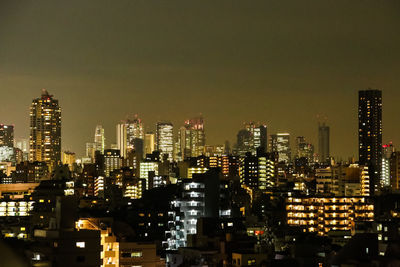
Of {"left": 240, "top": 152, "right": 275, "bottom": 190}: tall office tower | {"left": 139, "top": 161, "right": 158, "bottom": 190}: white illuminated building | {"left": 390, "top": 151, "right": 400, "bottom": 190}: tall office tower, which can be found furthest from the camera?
{"left": 139, "top": 161, "right": 158, "bottom": 190}: white illuminated building

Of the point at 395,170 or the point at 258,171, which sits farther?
the point at 395,170

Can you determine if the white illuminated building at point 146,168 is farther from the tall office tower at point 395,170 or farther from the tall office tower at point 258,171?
the tall office tower at point 395,170

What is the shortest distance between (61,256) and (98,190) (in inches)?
1838

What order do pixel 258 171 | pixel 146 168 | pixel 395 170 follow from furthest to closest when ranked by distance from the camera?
pixel 146 168, pixel 395 170, pixel 258 171

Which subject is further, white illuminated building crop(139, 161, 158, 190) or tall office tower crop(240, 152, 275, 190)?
white illuminated building crop(139, 161, 158, 190)

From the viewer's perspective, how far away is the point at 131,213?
136ft

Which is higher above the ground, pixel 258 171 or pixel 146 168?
pixel 146 168

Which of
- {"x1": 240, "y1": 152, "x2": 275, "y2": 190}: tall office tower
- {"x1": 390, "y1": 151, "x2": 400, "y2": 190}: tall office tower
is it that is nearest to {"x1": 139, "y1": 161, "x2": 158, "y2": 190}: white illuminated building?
{"x1": 240, "y1": 152, "x2": 275, "y2": 190}: tall office tower

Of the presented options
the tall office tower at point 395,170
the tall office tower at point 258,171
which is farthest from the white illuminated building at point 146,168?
the tall office tower at point 395,170

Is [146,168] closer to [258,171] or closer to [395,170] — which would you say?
[258,171]

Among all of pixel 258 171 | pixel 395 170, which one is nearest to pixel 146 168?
pixel 258 171

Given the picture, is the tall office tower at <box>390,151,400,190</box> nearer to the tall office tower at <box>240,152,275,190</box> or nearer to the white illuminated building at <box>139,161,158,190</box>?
the tall office tower at <box>240,152,275,190</box>

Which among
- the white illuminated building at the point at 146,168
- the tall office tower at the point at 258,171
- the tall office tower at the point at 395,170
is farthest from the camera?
the white illuminated building at the point at 146,168

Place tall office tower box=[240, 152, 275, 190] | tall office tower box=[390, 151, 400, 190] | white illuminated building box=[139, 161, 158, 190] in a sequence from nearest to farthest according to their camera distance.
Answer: tall office tower box=[240, 152, 275, 190], tall office tower box=[390, 151, 400, 190], white illuminated building box=[139, 161, 158, 190]
